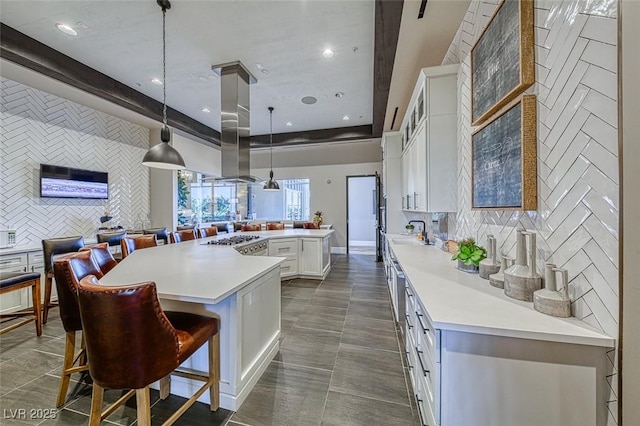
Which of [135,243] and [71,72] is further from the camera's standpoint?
[71,72]

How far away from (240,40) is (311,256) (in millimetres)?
3568

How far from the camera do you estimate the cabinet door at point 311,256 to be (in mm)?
4871

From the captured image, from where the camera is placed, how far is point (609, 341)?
0.94 m

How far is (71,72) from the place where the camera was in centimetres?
356

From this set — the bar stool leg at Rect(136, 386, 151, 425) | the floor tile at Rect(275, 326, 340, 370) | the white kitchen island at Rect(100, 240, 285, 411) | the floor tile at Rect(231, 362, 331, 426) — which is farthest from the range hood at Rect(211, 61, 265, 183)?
the bar stool leg at Rect(136, 386, 151, 425)

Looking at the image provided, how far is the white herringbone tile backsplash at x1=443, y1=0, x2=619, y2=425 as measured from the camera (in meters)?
0.96

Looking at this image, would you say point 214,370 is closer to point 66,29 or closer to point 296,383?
point 296,383

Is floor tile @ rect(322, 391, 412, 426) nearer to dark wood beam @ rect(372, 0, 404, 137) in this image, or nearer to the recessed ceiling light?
dark wood beam @ rect(372, 0, 404, 137)

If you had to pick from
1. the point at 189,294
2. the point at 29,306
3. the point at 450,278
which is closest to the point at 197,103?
the point at 29,306

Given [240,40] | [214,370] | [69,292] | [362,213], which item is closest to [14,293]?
[69,292]

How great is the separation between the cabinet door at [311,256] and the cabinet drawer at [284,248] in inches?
5.5

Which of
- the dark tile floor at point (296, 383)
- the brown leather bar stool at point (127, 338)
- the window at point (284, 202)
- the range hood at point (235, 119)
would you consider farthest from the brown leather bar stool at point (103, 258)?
the window at point (284, 202)

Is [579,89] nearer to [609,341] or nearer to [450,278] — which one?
[609,341]

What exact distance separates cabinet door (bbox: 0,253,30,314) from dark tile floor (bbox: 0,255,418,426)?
681mm
